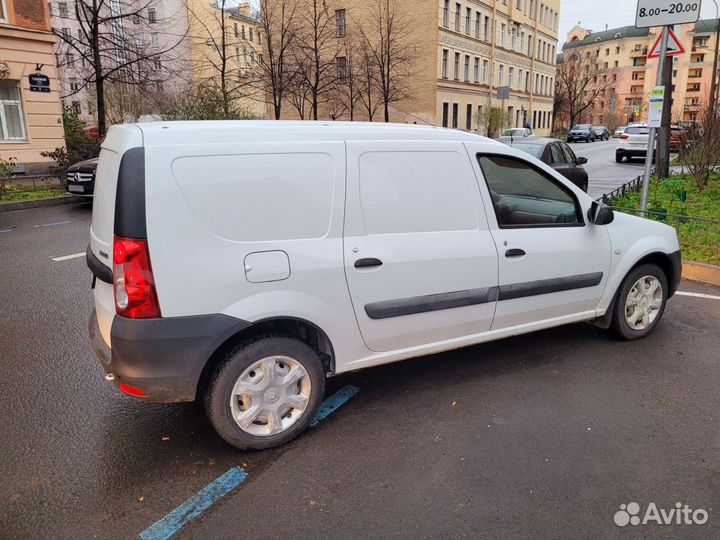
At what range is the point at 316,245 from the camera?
3.26 meters

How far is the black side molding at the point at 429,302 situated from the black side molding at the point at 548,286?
5.1 inches

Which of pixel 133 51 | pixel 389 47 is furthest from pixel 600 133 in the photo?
pixel 133 51

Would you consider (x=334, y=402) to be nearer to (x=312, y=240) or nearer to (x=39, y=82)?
(x=312, y=240)

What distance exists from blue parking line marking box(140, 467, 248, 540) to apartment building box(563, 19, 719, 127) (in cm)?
9531

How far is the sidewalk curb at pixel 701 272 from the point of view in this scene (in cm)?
669

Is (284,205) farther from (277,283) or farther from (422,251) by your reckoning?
(422,251)

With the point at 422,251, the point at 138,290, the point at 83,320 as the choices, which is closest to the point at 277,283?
the point at 138,290

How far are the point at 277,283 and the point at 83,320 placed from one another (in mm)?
3258

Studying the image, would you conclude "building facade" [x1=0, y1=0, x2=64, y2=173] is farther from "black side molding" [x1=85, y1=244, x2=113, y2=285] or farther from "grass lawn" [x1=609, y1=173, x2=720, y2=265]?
"grass lawn" [x1=609, y1=173, x2=720, y2=265]

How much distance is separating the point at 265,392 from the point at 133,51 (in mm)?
18210

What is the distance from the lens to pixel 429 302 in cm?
368

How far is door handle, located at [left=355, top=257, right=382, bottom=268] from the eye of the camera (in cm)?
337

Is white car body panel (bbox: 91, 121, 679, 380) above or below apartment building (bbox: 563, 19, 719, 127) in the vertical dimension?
below

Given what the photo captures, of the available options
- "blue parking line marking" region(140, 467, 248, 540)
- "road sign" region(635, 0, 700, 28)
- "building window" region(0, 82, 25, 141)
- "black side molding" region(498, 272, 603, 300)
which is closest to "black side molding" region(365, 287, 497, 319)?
"black side molding" region(498, 272, 603, 300)
